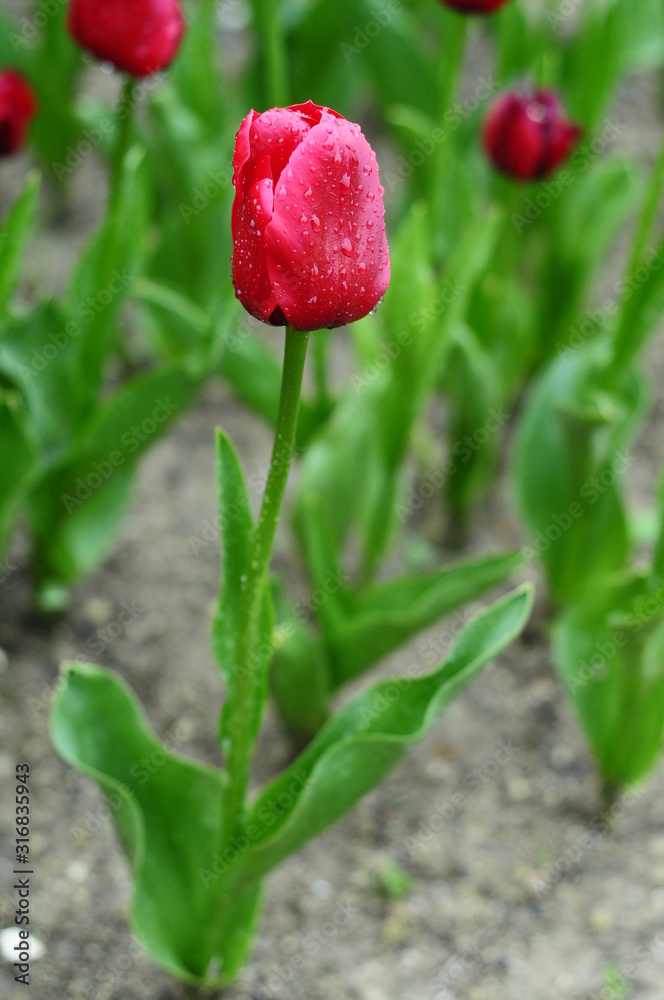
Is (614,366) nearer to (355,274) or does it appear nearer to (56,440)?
(56,440)

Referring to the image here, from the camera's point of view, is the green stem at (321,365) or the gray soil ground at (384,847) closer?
the gray soil ground at (384,847)

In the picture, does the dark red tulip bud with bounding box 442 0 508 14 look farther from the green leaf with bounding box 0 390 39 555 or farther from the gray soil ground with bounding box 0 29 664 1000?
the gray soil ground with bounding box 0 29 664 1000

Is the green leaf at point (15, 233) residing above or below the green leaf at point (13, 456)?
above

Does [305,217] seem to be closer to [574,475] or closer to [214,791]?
[214,791]

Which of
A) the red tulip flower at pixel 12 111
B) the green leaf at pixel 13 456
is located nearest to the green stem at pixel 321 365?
the green leaf at pixel 13 456

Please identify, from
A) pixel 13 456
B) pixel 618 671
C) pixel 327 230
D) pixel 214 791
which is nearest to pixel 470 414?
pixel 618 671

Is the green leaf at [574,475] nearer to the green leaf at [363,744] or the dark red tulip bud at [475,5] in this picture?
the dark red tulip bud at [475,5]
